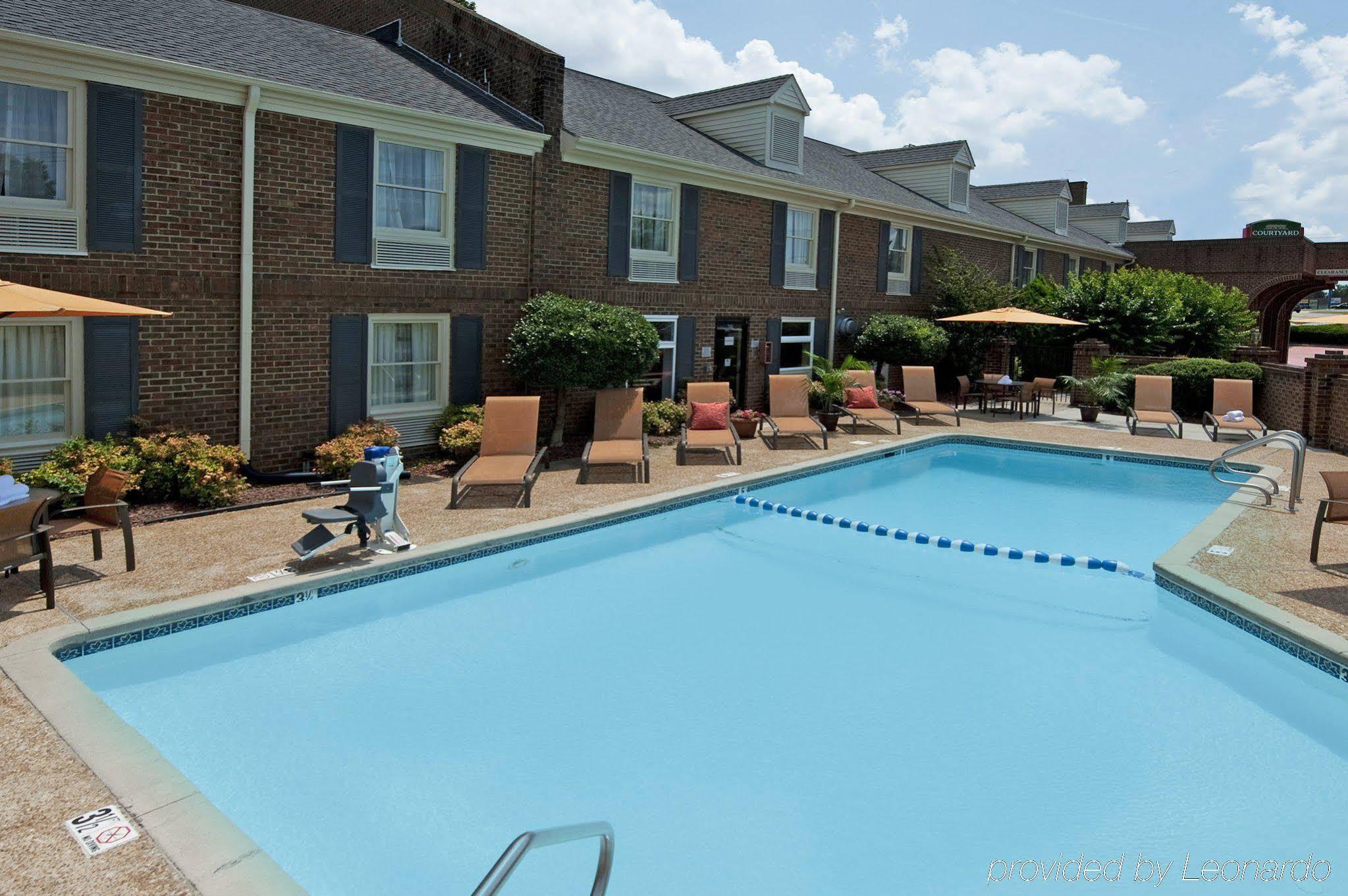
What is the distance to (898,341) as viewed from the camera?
20969mm

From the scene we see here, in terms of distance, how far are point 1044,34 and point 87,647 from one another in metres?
15.2

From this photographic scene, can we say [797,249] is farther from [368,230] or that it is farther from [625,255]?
[368,230]

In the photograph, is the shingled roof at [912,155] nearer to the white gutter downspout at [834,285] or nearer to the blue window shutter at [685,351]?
the white gutter downspout at [834,285]

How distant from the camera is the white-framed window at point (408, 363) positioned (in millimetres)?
12789

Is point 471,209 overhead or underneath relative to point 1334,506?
overhead

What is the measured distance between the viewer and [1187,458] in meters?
15.5

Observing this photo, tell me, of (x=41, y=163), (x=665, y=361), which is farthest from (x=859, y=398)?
(x=41, y=163)

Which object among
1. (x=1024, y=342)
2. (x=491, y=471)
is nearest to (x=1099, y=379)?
(x=1024, y=342)

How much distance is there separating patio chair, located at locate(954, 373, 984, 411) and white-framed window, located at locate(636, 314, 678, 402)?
8.28 metres

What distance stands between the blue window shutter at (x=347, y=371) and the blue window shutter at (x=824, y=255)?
11.0 m

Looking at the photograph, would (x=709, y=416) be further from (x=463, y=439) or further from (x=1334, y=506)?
(x=1334, y=506)

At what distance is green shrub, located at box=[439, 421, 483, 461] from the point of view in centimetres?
1290

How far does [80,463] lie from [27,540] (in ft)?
9.81

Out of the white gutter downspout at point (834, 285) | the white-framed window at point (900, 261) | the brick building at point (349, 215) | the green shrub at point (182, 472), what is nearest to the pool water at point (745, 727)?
the green shrub at point (182, 472)
